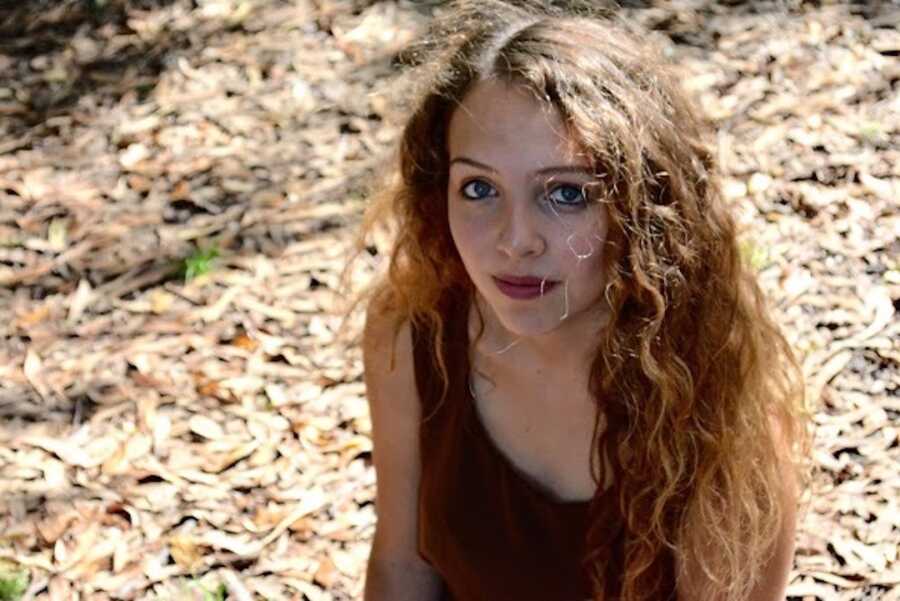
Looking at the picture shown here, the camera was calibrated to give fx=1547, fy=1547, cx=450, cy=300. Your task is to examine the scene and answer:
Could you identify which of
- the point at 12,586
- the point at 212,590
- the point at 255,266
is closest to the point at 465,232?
the point at 212,590

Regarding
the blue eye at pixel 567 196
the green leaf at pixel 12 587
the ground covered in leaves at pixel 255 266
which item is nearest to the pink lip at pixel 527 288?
the blue eye at pixel 567 196

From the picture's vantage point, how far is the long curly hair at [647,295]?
2.07 m

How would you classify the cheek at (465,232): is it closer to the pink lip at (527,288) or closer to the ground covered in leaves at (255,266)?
the pink lip at (527,288)

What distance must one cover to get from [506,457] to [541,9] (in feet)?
2.30

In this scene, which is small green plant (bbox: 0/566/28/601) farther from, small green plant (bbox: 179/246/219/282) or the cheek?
the cheek

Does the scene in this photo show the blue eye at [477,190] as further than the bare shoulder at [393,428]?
No

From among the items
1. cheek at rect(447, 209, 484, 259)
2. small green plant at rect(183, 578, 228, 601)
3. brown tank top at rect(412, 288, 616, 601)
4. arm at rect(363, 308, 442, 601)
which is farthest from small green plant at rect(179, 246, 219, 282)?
cheek at rect(447, 209, 484, 259)

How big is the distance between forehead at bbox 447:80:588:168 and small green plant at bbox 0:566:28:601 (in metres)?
1.51

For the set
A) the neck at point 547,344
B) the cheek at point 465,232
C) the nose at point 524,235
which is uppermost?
the nose at point 524,235

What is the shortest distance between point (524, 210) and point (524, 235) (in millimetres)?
34

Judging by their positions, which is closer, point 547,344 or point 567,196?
point 567,196

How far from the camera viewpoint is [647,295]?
213 cm

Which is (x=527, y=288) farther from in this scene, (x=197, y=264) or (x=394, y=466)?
(x=197, y=264)

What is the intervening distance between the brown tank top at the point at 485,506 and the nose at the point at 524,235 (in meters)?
0.37
